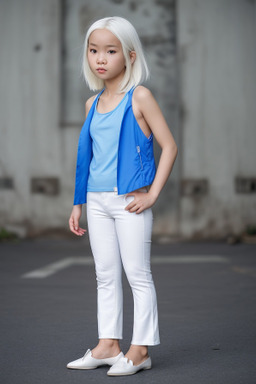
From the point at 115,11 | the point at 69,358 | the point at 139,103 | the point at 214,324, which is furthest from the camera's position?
the point at 115,11

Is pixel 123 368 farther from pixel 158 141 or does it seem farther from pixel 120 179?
pixel 158 141

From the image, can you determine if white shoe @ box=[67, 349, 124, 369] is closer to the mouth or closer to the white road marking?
the mouth

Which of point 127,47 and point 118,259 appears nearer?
point 127,47

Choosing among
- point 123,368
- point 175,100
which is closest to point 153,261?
point 175,100

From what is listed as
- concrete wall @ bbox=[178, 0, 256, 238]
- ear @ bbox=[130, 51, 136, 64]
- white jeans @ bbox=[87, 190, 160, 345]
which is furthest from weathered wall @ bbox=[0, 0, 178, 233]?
ear @ bbox=[130, 51, 136, 64]

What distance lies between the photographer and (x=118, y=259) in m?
3.88

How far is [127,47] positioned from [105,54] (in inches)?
4.2

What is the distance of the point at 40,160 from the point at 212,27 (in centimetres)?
277

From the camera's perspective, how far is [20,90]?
10422 mm

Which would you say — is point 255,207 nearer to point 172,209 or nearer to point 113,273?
point 172,209

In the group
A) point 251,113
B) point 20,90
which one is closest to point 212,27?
point 251,113

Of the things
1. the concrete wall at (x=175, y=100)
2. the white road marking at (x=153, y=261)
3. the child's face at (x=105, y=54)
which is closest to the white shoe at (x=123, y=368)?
the child's face at (x=105, y=54)

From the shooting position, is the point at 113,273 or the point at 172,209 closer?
the point at 113,273

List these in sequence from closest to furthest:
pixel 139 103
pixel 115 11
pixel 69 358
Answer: pixel 139 103
pixel 69 358
pixel 115 11
